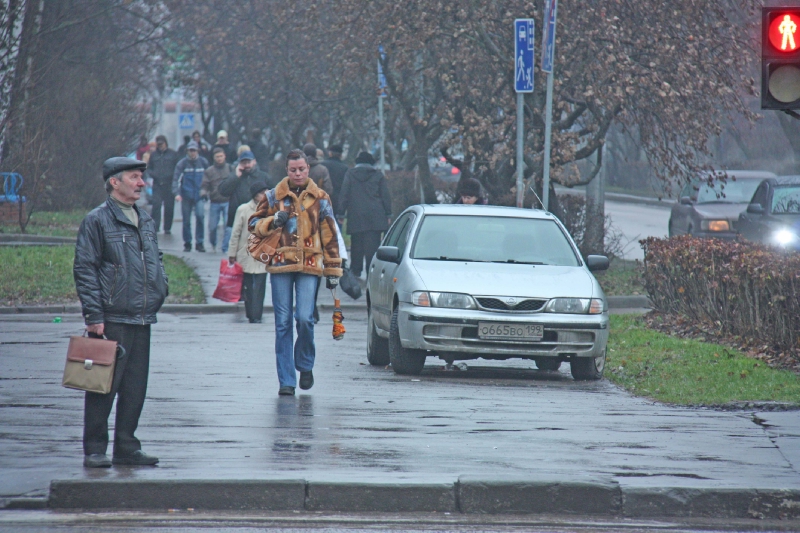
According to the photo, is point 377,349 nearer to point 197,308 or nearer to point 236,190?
point 197,308

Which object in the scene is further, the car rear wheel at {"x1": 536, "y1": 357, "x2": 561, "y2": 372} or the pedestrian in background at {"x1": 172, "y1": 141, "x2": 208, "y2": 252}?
the pedestrian in background at {"x1": 172, "y1": 141, "x2": 208, "y2": 252}

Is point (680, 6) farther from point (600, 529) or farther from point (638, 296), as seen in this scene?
point (600, 529)

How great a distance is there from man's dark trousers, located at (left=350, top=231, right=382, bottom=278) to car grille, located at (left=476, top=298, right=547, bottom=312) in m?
7.91

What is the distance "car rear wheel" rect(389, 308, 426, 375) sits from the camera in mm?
11203

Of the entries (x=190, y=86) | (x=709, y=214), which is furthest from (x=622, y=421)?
(x=190, y=86)

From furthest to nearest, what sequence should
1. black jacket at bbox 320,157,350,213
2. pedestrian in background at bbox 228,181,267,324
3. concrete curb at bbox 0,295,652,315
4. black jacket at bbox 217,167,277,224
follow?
black jacket at bbox 320,157,350,213 → black jacket at bbox 217,167,277,224 → concrete curb at bbox 0,295,652,315 → pedestrian in background at bbox 228,181,267,324

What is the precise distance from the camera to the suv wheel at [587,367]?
37.2ft

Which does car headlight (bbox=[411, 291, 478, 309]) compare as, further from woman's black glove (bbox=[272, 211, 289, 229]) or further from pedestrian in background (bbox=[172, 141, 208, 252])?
pedestrian in background (bbox=[172, 141, 208, 252])

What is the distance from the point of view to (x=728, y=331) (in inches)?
520

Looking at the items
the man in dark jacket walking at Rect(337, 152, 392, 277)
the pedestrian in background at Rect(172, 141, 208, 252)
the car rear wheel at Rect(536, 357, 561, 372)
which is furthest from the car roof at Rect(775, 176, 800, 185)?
the pedestrian in background at Rect(172, 141, 208, 252)

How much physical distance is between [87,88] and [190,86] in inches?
516

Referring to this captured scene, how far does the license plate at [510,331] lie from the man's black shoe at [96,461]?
176 inches

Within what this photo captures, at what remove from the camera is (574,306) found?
435 inches

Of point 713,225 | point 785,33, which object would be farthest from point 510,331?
point 713,225
